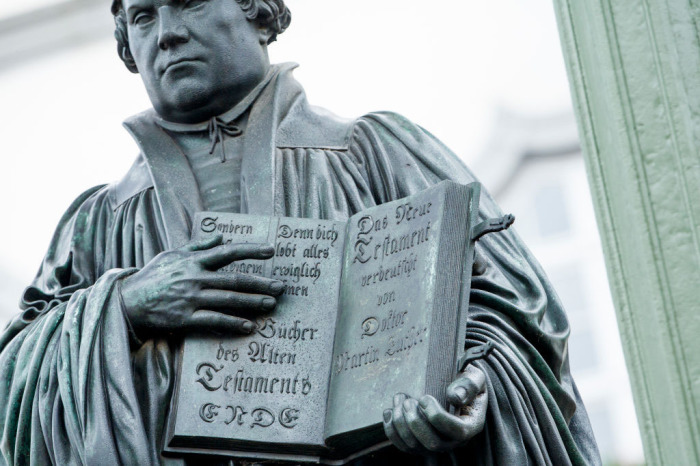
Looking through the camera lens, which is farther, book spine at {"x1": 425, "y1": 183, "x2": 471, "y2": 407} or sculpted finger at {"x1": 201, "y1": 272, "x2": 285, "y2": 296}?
sculpted finger at {"x1": 201, "y1": 272, "x2": 285, "y2": 296}

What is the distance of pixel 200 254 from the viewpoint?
6.78 metres

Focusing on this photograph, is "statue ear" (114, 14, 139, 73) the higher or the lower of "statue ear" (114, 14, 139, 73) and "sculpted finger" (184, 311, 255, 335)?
the higher

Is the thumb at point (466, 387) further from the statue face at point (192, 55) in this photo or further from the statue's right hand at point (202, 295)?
the statue face at point (192, 55)

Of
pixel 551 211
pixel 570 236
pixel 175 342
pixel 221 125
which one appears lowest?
pixel 175 342

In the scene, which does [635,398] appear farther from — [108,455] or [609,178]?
[108,455]

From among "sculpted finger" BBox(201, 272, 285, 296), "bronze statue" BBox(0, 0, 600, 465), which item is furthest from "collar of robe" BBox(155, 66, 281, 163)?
"sculpted finger" BBox(201, 272, 285, 296)

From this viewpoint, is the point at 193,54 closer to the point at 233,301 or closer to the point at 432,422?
the point at 233,301

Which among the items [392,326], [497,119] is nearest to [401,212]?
[392,326]

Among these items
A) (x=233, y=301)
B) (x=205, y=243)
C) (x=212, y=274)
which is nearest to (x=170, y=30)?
(x=205, y=243)

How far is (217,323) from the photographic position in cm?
666

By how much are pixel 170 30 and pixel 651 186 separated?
6.25 ft

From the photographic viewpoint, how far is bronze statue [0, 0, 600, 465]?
21.6 feet

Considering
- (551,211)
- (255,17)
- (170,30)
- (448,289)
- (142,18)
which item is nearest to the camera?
(448,289)

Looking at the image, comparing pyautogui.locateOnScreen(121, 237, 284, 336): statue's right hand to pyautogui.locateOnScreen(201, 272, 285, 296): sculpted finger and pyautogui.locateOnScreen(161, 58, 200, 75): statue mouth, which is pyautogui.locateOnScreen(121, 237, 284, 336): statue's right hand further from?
pyautogui.locateOnScreen(161, 58, 200, 75): statue mouth
